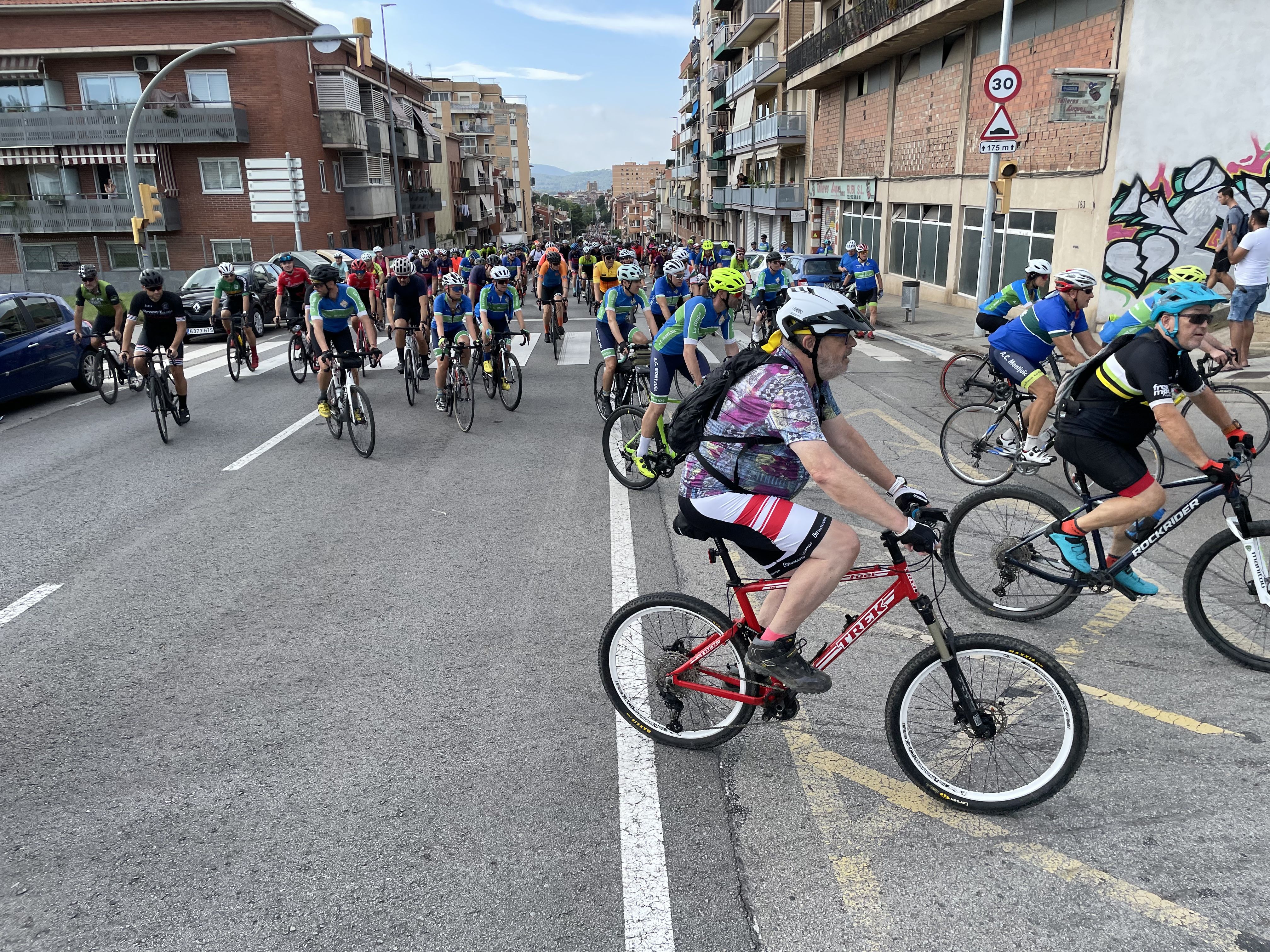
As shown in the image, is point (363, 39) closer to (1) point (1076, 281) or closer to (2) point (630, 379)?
(2) point (630, 379)

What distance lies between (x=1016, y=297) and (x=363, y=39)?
43.1 feet

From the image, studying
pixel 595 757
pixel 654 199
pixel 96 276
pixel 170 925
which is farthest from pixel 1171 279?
pixel 654 199

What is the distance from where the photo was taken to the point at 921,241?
28031 millimetres

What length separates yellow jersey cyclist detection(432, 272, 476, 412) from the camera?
11.0 meters

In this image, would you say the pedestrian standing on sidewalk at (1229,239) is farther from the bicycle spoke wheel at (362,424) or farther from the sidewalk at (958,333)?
the bicycle spoke wheel at (362,424)

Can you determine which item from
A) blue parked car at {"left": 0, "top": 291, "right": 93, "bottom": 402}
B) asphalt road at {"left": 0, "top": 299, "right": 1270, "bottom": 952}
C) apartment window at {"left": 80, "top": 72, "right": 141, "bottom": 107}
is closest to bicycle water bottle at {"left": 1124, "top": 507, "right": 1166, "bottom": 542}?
asphalt road at {"left": 0, "top": 299, "right": 1270, "bottom": 952}

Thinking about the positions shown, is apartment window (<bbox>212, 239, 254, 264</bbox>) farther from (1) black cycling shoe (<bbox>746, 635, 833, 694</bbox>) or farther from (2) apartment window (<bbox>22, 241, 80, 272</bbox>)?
(1) black cycling shoe (<bbox>746, 635, 833, 694</bbox>)

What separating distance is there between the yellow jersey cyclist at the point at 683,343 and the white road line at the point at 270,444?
60 centimetres

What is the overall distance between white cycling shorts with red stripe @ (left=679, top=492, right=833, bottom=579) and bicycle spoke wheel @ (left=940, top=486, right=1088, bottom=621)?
2042mm

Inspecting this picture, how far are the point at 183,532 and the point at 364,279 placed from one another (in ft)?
33.2

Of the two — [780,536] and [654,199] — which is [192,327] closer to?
[780,536]

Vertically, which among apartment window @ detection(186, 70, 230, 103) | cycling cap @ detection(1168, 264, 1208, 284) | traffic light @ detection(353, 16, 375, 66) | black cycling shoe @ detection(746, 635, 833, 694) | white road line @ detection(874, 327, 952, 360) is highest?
apartment window @ detection(186, 70, 230, 103)

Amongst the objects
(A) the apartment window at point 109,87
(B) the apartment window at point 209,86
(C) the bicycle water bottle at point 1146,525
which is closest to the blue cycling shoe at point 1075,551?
(C) the bicycle water bottle at point 1146,525

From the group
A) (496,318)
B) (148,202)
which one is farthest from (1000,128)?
(148,202)
